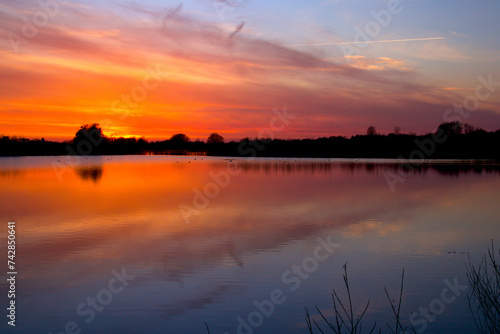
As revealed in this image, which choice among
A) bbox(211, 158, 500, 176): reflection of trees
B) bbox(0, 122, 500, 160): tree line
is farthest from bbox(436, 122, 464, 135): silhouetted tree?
bbox(211, 158, 500, 176): reflection of trees

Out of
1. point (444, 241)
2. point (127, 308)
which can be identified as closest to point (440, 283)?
point (444, 241)

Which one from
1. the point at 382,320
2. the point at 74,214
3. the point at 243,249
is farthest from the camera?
the point at 74,214

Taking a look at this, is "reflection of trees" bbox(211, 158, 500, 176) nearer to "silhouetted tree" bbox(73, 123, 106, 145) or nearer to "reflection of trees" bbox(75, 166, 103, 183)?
"reflection of trees" bbox(75, 166, 103, 183)

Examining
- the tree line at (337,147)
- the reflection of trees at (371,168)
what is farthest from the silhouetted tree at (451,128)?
the reflection of trees at (371,168)

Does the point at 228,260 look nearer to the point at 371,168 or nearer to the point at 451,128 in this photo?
the point at 371,168

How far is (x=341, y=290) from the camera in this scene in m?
7.78

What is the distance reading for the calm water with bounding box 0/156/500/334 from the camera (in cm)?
664

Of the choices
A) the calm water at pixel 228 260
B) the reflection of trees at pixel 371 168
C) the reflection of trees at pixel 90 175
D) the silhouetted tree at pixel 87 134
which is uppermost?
the silhouetted tree at pixel 87 134

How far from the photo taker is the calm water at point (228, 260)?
21.8 ft

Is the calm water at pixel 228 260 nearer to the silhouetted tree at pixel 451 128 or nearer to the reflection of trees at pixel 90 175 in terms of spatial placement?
the reflection of trees at pixel 90 175

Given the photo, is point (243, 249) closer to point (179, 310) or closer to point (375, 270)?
point (375, 270)

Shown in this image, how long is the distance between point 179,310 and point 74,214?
10230mm

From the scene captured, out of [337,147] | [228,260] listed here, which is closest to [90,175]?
[228,260]

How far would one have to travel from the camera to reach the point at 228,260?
952 centimetres
